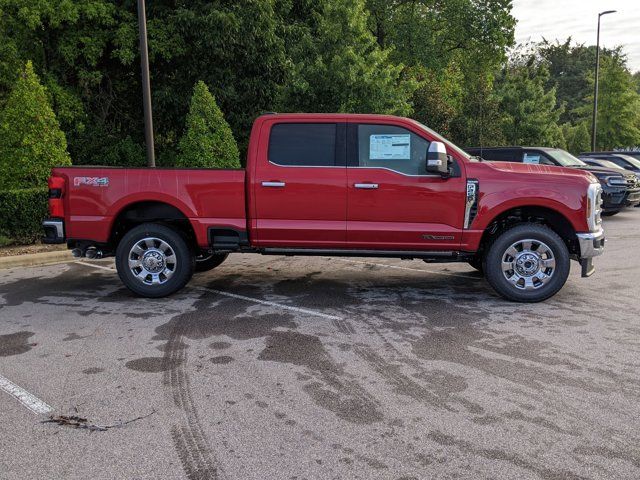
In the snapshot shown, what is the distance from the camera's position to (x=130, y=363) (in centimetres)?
476

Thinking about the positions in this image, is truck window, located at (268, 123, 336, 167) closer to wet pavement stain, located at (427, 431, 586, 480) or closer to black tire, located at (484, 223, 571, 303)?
black tire, located at (484, 223, 571, 303)

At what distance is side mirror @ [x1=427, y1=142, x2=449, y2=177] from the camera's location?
621 cm

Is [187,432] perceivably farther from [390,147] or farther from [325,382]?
[390,147]

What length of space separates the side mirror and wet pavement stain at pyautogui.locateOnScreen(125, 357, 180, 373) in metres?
3.30

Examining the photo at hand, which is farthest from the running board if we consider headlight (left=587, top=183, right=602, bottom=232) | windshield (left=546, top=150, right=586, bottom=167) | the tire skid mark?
windshield (left=546, top=150, right=586, bottom=167)

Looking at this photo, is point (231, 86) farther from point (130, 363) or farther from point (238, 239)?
point (130, 363)

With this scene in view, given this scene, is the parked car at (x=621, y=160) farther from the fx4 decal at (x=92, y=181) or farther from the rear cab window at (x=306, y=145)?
the fx4 decal at (x=92, y=181)

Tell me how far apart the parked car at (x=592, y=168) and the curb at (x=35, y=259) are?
8920mm

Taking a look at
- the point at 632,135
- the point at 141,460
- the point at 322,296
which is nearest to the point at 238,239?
the point at 322,296

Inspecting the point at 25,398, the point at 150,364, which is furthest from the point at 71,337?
the point at 25,398

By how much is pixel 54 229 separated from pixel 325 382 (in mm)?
4266

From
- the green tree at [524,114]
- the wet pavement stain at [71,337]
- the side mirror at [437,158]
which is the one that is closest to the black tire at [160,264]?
the wet pavement stain at [71,337]

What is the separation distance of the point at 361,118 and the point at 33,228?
23.0 feet

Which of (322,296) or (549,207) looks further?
(322,296)
